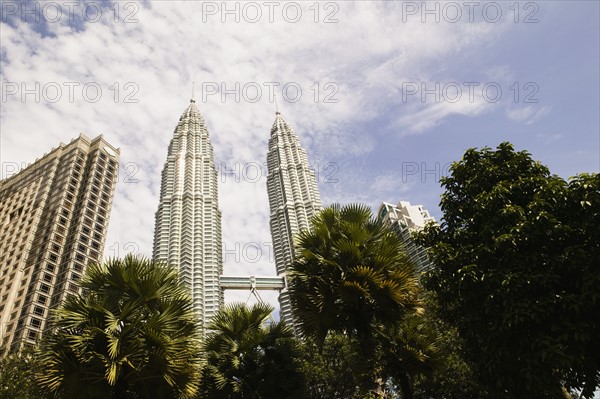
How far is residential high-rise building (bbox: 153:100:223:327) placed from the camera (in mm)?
119500

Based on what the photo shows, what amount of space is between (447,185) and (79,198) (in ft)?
305

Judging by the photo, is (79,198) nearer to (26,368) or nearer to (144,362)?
(26,368)

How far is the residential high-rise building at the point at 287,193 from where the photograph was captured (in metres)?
130

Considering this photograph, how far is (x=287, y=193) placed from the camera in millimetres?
135500

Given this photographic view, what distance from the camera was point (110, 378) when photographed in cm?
884

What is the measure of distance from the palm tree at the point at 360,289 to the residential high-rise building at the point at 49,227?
6993cm

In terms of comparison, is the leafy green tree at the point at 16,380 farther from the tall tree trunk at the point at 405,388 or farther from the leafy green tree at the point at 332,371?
the tall tree trunk at the point at 405,388

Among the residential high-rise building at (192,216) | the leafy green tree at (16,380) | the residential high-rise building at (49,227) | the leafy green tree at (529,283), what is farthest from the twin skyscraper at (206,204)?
the leafy green tree at (529,283)

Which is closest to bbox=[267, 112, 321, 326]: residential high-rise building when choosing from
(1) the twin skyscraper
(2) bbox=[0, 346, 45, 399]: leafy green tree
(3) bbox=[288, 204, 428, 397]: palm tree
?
(1) the twin skyscraper

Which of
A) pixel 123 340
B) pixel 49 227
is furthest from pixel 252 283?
pixel 123 340

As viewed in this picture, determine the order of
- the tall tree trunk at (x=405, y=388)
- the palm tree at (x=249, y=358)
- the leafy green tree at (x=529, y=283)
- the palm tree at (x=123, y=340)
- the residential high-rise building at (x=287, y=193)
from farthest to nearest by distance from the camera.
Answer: the residential high-rise building at (x=287, y=193), the palm tree at (x=249, y=358), the tall tree trunk at (x=405, y=388), the leafy green tree at (x=529, y=283), the palm tree at (x=123, y=340)

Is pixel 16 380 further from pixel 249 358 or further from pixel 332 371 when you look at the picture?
pixel 332 371

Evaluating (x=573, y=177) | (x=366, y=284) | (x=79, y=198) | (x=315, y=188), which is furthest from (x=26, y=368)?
(x=315, y=188)

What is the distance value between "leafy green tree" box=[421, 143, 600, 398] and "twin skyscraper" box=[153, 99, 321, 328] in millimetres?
105833
